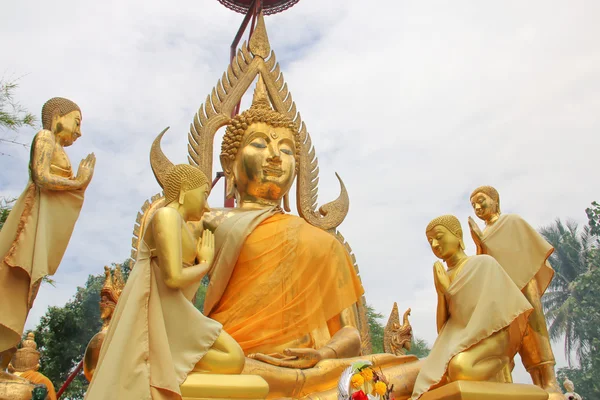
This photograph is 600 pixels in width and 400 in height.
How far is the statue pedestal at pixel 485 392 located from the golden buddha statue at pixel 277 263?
539 millimetres

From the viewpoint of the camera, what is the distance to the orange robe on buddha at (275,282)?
502 cm

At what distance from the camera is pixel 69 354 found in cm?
1123

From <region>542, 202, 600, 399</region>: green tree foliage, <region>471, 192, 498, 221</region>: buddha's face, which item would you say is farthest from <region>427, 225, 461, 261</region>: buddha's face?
<region>542, 202, 600, 399</region>: green tree foliage

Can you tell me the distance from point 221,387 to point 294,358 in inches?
44.2

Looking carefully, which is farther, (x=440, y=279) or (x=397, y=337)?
(x=397, y=337)

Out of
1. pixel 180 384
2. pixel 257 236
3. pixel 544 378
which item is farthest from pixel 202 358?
pixel 544 378

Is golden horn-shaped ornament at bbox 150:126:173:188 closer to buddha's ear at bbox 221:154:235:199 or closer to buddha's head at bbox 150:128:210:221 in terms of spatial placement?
buddha's ear at bbox 221:154:235:199

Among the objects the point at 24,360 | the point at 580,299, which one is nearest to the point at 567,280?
the point at 580,299

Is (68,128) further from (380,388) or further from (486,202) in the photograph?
(486,202)

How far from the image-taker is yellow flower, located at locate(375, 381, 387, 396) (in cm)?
324

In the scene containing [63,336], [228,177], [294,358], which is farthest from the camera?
[63,336]

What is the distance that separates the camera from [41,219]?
438 cm

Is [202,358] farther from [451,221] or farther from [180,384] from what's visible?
[451,221]

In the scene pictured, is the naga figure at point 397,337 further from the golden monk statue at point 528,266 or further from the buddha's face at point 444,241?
the buddha's face at point 444,241
